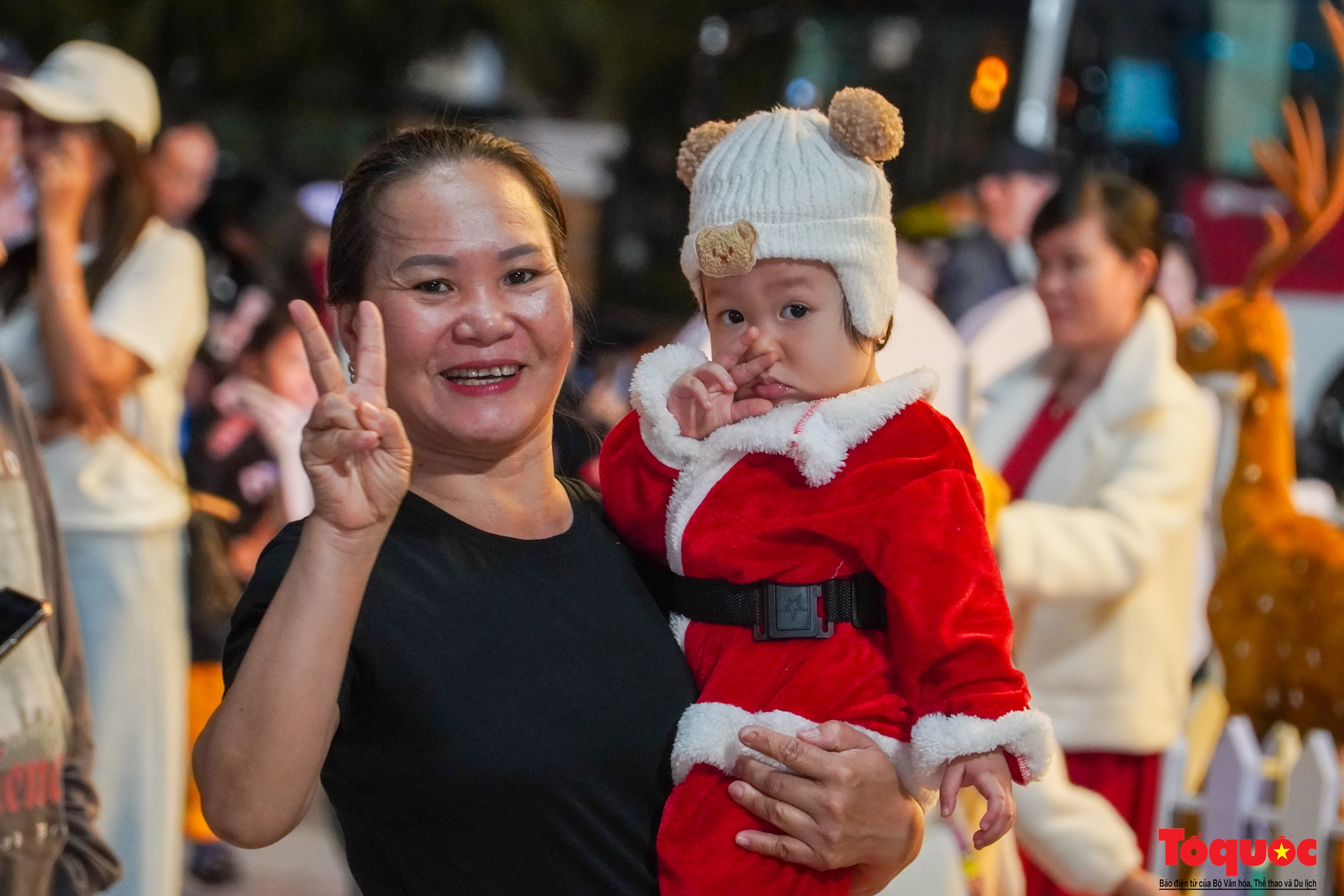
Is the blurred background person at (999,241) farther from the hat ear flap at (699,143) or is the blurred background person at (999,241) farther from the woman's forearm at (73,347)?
the hat ear flap at (699,143)

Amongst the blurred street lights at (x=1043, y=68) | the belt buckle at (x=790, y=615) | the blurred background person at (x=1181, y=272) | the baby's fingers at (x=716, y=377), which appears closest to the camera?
the belt buckle at (x=790, y=615)

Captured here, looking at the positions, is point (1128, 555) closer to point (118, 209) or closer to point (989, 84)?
point (118, 209)

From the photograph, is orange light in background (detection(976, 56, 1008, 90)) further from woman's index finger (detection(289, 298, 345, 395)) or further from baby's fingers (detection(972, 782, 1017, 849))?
woman's index finger (detection(289, 298, 345, 395))

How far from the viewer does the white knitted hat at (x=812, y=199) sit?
77.8 inches

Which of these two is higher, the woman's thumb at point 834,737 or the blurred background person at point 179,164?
the blurred background person at point 179,164

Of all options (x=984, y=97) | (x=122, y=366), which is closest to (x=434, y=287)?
(x=122, y=366)

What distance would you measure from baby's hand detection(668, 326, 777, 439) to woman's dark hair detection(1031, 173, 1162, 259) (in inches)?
87.0

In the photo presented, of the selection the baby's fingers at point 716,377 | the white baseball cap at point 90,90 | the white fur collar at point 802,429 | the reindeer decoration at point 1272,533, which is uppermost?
the white baseball cap at point 90,90

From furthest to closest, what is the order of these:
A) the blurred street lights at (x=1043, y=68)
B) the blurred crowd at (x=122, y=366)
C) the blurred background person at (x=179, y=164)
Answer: the blurred street lights at (x=1043, y=68), the blurred background person at (x=179, y=164), the blurred crowd at (x=122, y=366)

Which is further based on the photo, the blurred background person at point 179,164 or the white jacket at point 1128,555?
the blurred background person at point 179,164

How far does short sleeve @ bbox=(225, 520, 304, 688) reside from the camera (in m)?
1.62

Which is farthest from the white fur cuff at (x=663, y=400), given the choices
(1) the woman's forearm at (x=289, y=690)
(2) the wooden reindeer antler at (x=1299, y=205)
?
(2) the wooden reindeer antler at (x=1299, y=205)

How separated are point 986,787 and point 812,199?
797 mm

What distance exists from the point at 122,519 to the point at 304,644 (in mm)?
2669
